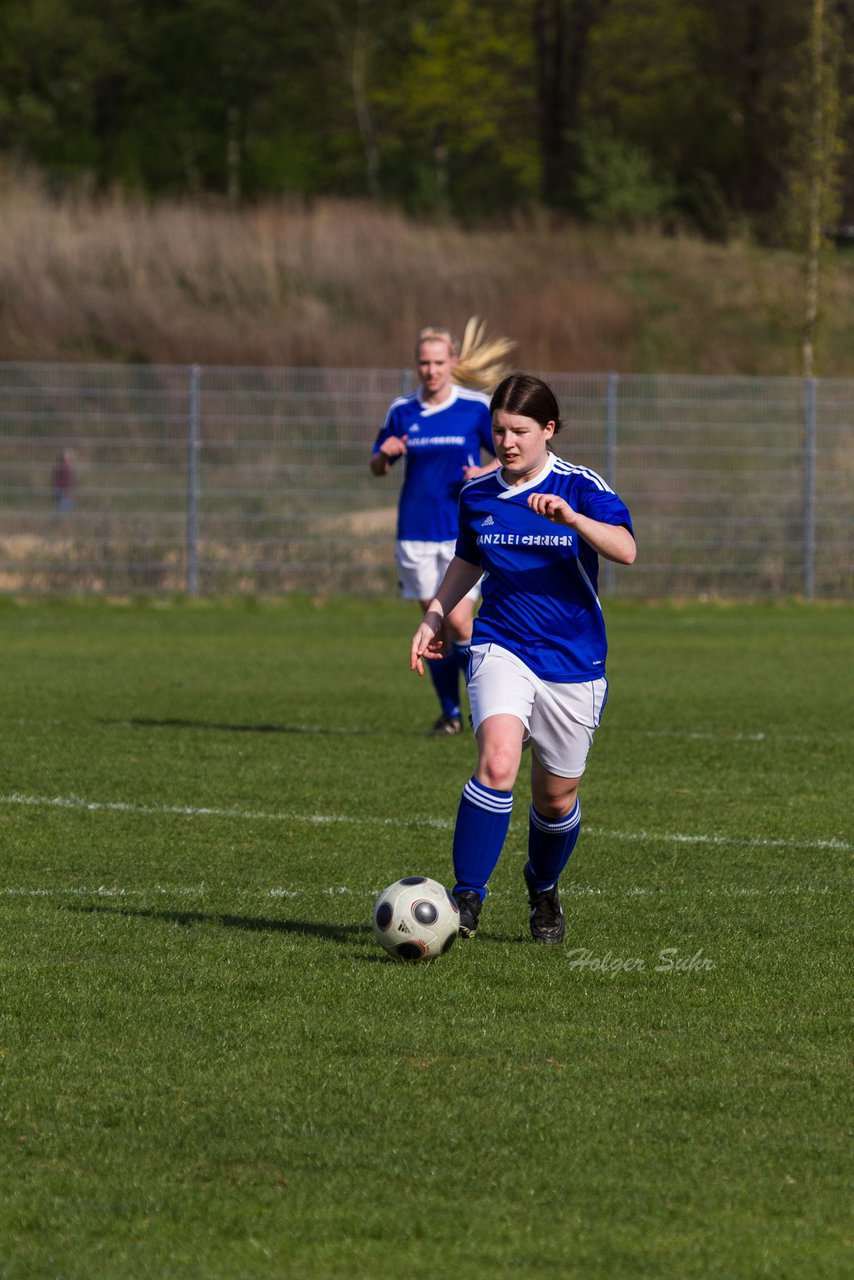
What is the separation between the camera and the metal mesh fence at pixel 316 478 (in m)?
21.8

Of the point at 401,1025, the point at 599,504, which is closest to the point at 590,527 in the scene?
the point at 599,504

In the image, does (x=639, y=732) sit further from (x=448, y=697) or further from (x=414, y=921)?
(x=414, y=921)

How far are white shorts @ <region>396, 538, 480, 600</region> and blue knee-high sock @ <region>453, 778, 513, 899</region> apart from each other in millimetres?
5636

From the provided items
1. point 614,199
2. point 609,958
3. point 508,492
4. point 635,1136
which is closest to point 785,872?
point 609,958

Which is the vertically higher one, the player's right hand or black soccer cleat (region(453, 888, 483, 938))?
the player's right hand

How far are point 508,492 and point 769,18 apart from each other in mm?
44224

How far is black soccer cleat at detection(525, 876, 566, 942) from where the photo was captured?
236 inches

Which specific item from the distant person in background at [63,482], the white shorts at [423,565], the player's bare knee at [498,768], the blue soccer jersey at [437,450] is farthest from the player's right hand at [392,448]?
the distant person in background at [63,482]

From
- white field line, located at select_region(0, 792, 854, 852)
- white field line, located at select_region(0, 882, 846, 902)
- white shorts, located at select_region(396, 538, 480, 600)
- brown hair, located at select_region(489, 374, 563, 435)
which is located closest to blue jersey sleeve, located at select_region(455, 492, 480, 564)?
brown hair, located at select_region(489, 374, 563, 435)

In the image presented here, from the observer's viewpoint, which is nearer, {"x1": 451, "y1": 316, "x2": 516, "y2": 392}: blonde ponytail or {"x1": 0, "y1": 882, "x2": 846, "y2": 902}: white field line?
{"x1": 0, "y1": 882, "x2": 846, "y2": 902}: white field line

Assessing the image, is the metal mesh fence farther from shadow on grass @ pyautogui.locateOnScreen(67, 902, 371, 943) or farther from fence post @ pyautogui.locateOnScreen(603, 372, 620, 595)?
shadow on grass @ pyautogui.locateOnScreen(67, 902, 371, 943)

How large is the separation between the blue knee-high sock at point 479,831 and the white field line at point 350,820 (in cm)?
203

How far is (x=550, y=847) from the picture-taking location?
6.02 meters

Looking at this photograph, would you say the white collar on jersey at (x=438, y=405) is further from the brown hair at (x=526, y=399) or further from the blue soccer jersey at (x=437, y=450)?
the brown hair at (x=526, y=399)
